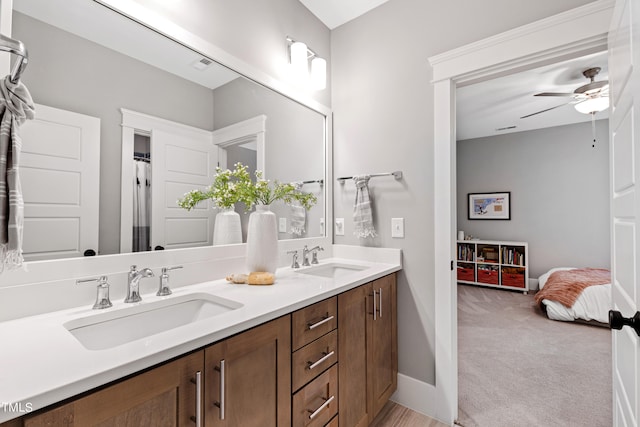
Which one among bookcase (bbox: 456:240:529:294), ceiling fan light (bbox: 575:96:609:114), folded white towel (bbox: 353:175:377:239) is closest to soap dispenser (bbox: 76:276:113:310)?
folded white towel (bbox: 353:175:377:239)

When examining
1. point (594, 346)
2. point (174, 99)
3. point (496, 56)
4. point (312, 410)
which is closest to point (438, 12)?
point (496, 56)

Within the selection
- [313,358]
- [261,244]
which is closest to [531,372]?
[313,358]

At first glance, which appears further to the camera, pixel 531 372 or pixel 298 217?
pixel 531 372

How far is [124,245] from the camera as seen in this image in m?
1.20

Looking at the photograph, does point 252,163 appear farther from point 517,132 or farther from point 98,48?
point 517,132

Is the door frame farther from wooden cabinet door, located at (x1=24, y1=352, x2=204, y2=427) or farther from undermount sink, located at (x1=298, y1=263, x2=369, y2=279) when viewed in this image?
wooden cabinet door, located at (x1=24, y1=352, x2=204, y2=427)

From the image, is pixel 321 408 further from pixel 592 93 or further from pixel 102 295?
pixel 592 93

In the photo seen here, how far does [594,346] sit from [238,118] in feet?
11.9

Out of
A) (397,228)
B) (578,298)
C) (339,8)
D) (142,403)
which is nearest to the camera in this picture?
(142,403)

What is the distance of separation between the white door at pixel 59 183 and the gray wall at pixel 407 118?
5.12 ft

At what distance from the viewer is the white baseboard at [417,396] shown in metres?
1.82

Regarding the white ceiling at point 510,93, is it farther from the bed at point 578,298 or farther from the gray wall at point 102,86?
the bed at point 578,298

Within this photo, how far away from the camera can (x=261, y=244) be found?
153cm

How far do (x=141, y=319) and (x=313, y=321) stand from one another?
0.63 metres
